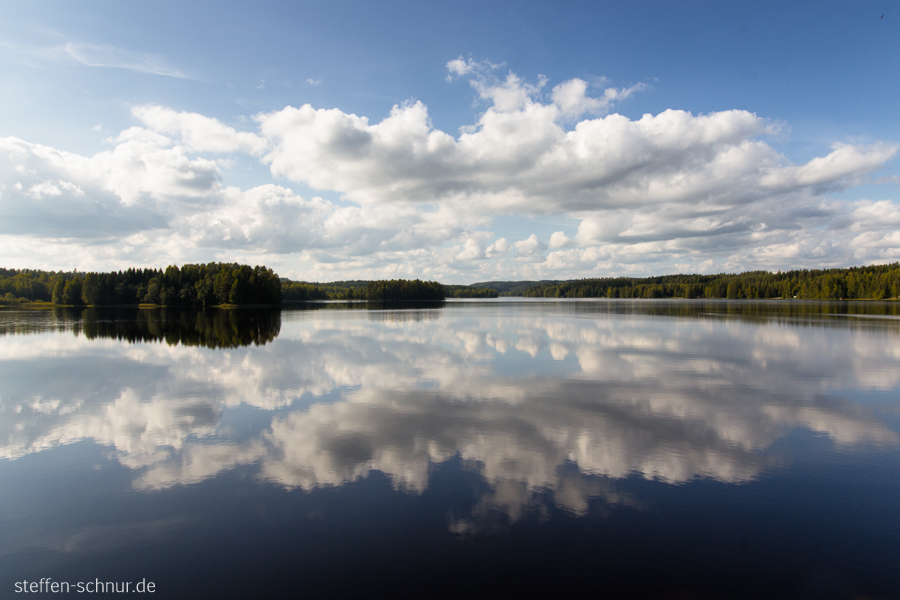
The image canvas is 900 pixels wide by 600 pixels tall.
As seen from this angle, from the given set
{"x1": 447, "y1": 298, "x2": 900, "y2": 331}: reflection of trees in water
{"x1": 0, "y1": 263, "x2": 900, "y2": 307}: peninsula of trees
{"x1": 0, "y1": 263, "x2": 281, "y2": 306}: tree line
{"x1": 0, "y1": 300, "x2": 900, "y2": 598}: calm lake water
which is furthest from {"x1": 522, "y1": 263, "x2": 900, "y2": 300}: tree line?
{"x1": 0, "y1": 263, "x2": 281, "y2": 306}: tree line

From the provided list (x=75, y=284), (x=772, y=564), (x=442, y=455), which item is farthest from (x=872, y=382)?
(x=75, y=284)

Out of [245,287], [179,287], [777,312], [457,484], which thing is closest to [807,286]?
[777,312]

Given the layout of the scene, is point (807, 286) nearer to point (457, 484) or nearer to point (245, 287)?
point (245, 287)

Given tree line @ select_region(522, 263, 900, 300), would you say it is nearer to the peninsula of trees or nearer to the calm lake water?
the peninsula of trees

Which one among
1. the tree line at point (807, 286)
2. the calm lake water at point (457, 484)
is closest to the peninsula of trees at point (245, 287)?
the tree line at point (807, 286)

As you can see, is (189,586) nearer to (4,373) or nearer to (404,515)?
(404,515)

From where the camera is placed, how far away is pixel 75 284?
10862 centimetres

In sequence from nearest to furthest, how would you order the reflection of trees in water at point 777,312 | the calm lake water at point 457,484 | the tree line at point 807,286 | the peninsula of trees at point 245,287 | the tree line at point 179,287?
the calm lake water at point 457,484, the reflection of trees in water at point 777,312, the tree line at point 179,287, the peninsula of trees at point 245,287, the tree line at point 807,286

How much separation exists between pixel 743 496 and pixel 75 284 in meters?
143

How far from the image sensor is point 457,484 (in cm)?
849

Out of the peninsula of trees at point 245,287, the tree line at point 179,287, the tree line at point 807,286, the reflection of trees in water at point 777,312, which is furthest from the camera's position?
the tree line at point 807,286

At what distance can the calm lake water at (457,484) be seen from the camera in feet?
19.7

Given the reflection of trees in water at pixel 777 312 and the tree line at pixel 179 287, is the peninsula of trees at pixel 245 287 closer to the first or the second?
the tree line at pixel 179 287

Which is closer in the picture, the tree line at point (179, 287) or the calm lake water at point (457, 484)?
the calm lake water at point (457, 484)
